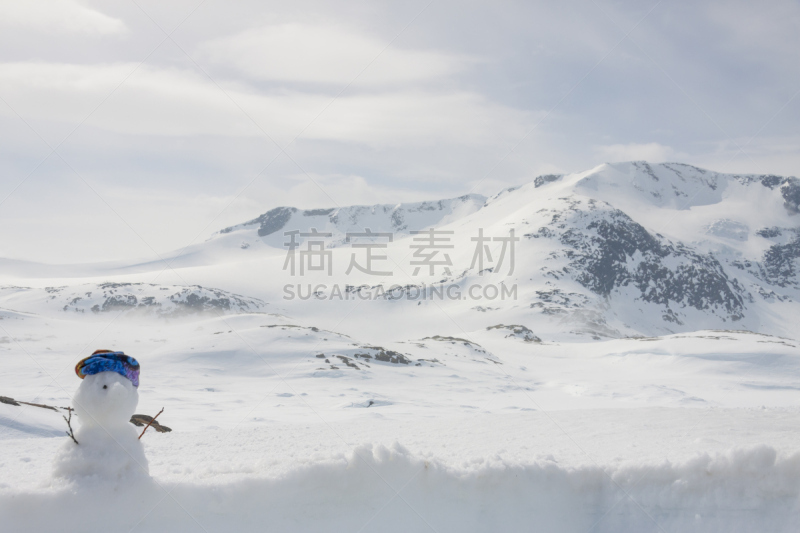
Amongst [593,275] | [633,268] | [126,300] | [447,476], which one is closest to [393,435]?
[447,476]

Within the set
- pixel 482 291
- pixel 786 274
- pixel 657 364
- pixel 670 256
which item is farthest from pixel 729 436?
pixel 786 274

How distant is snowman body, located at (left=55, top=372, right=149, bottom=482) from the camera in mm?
3357

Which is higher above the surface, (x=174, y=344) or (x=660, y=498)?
(x=660, y=498)

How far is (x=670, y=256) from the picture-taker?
137m

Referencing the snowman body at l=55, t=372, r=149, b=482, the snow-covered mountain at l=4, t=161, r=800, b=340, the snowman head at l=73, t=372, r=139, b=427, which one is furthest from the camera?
the snow-covered mountain at l=4, t=161, r=800, b=340

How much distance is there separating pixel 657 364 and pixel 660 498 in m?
36.1

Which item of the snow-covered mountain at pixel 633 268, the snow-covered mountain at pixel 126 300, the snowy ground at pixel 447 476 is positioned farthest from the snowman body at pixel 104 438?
the snow-covered mountain at pixel 126 300

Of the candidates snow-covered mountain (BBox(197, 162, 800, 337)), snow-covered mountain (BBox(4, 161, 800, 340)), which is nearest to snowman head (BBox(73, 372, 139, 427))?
snow-covered mountain (BBox(4, 161, 800, 340))

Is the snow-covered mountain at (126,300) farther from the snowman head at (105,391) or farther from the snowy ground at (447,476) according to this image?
the snowman head at (105,391)

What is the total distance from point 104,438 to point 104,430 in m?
0.06

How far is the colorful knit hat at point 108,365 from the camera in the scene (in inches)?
141

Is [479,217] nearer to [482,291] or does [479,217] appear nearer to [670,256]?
[670,256]

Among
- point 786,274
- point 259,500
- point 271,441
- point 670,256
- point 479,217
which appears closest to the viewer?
point 259,500

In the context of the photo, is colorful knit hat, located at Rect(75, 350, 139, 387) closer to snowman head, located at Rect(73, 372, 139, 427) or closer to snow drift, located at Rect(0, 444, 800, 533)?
snowman head, located at Rect(73, 372, 139, 427)
